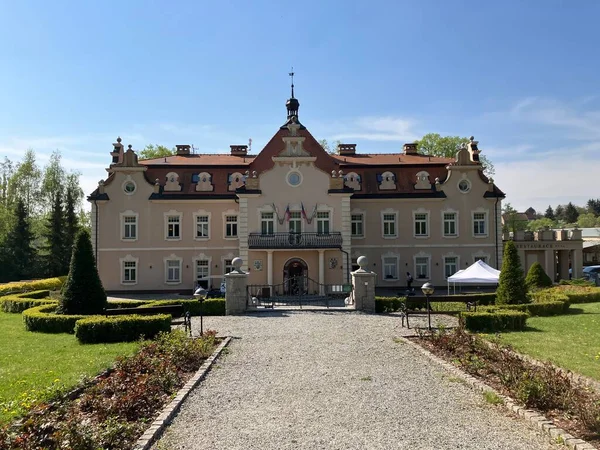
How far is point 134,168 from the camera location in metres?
33.9

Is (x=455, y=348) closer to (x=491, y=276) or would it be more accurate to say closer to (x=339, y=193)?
(x=491, y=276)

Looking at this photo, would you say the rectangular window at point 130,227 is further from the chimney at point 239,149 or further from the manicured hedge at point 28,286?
the chimney at point 239,149

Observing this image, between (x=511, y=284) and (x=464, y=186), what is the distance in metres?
14.1

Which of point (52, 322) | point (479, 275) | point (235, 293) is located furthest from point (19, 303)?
point (479, 275)

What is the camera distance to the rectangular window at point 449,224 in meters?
34.7

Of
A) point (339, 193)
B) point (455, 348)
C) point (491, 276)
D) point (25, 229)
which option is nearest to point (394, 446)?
point (455, 348)

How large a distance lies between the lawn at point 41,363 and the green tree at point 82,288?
1.78 meters

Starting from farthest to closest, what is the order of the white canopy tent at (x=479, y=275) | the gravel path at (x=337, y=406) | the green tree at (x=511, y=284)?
the white canopy tent at (x=479, y=275), the green tree at (x=511, y=284), the gravel path at (x=337, y=406)

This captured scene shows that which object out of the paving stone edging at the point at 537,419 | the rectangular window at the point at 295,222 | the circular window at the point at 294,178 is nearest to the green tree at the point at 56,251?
the rectangular window at the point at 295,222

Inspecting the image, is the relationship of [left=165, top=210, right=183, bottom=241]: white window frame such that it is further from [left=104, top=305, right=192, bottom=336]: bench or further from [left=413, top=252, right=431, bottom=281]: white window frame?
[left=413, top=252, right=431, bottom=281]: white window frame

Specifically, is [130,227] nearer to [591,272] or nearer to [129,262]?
[129,262]

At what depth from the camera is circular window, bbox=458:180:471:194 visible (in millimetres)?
34719

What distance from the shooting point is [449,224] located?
3475cm

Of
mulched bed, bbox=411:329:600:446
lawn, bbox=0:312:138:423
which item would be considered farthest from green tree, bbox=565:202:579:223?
lawn, bbox=0:312:138:423
